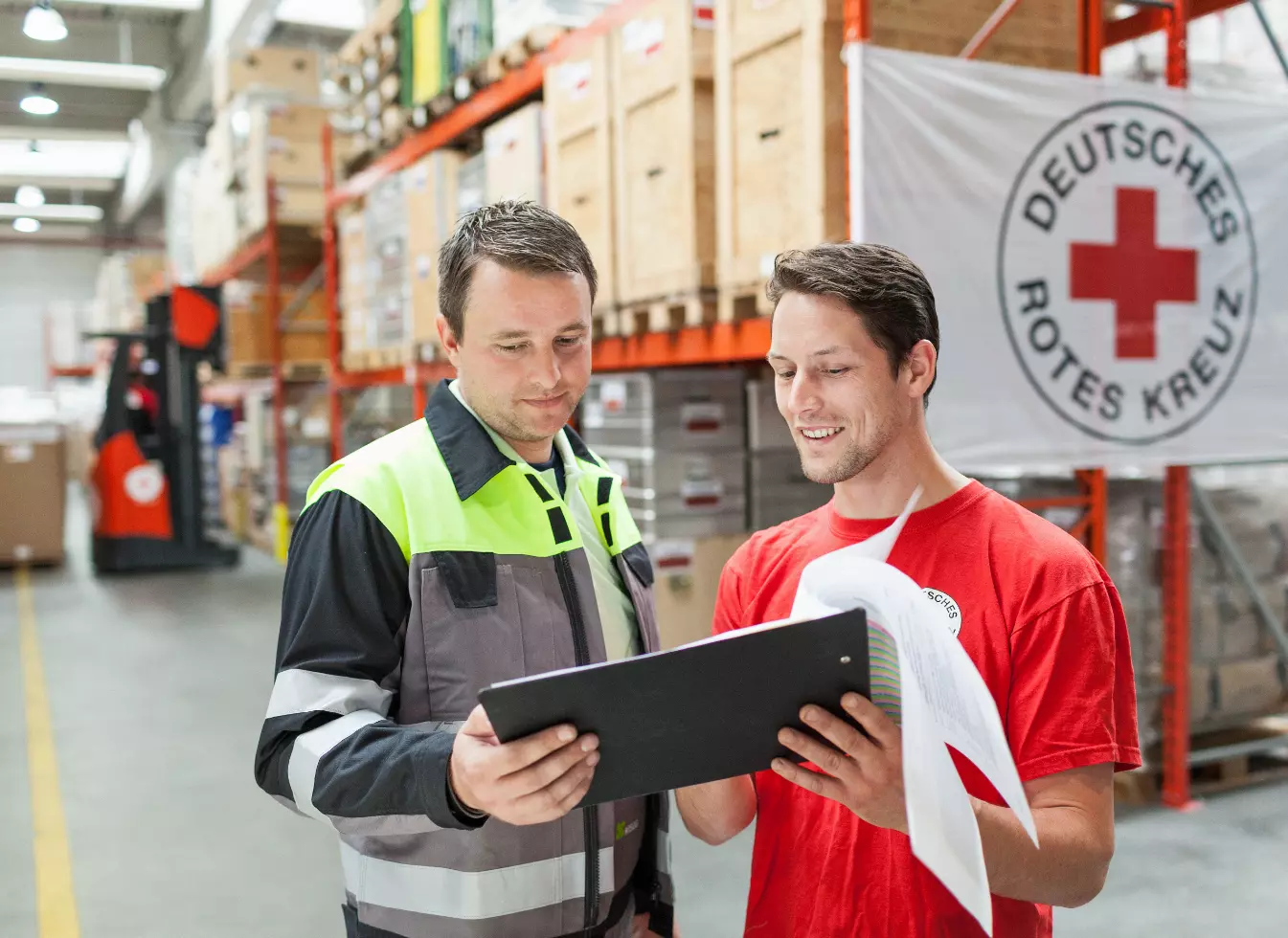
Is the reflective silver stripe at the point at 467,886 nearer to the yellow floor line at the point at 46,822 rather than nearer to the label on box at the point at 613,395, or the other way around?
the yellow floor line at the point at 46,822

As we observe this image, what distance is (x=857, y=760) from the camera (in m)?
1.18

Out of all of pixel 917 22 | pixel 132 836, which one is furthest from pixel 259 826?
pixel 917 22

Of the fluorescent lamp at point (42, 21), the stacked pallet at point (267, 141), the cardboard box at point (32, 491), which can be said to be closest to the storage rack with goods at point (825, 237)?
the stacked pallet at point (267, 141)

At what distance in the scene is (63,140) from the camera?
1888cm

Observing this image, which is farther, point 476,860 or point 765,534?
point 765,534

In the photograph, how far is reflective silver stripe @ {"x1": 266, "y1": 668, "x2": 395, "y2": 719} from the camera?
1461 mm

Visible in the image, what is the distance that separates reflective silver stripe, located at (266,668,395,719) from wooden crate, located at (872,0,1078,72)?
3.08 meters

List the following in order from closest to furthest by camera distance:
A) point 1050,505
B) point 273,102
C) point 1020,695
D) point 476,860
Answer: point 1020,695
point 476,860
point 1050,505
point 273,102

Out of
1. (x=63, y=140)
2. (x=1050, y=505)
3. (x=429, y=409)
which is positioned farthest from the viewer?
(x=63, y=140)

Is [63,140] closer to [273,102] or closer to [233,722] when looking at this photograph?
[273,102]

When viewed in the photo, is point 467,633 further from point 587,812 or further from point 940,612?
point 940,612

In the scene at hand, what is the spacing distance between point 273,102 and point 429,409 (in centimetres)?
977

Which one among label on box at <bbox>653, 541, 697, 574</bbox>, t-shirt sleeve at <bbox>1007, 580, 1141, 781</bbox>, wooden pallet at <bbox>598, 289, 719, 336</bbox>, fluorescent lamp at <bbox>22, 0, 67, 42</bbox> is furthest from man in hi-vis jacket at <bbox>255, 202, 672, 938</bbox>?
fluorescent lamp at <bbox>22, 0, 67, 42</bbox>

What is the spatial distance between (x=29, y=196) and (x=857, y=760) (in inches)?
980
